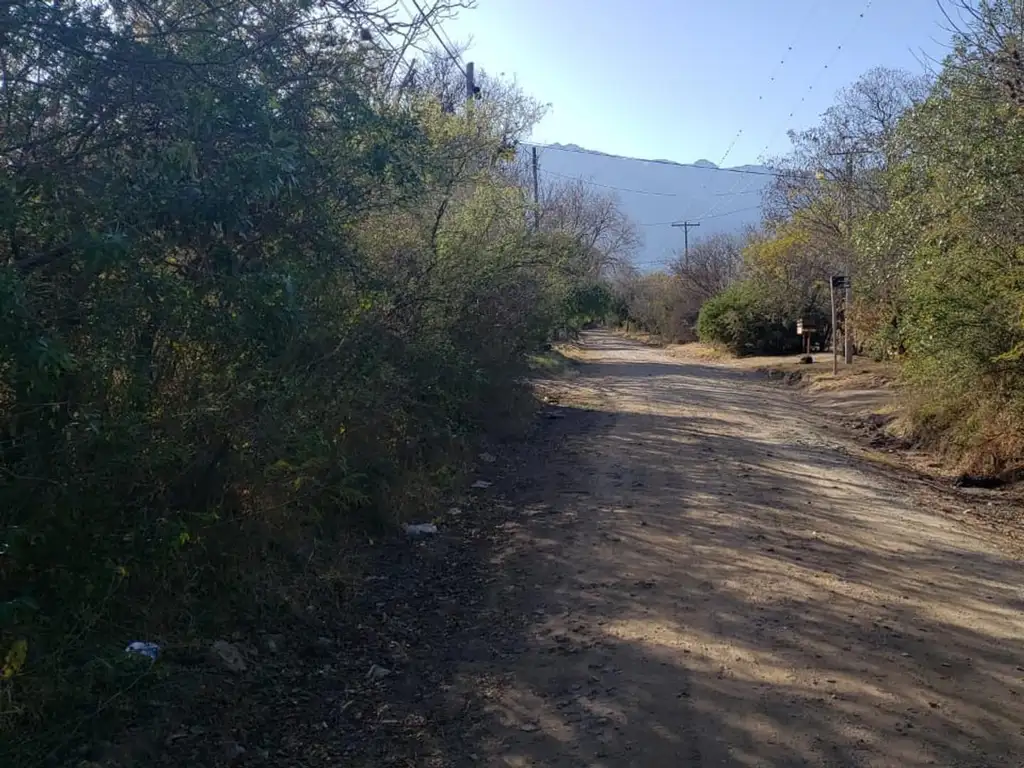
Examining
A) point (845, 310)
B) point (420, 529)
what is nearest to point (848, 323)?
point (845, 310)

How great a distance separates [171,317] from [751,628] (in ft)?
14.2

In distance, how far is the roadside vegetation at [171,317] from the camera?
180 inches

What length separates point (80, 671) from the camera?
4547 millimetres

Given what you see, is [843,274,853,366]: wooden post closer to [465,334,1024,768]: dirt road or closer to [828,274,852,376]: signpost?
[828,274,852,376]: signpost

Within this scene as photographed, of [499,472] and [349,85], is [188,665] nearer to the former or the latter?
[349,85]

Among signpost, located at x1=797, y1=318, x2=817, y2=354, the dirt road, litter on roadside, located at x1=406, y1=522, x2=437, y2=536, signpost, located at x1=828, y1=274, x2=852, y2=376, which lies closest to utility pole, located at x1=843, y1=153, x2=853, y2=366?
signpost, located at x1=828, y1=274, x2=852, y2=376

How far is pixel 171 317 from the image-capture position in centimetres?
536

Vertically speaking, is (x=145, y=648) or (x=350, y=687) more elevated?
(x=145, y=648)

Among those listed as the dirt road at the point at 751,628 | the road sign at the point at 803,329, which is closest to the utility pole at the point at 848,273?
the road sign at the point at 803,329

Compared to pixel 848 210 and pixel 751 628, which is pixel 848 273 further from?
pixel 751 628

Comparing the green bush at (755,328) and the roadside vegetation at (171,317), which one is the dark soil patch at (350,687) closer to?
the roadside vegetation at (171,317)

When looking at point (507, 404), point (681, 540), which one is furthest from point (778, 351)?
point (681, 540)

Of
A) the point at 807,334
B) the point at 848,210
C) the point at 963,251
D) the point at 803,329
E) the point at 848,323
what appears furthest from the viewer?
the point at 807,334

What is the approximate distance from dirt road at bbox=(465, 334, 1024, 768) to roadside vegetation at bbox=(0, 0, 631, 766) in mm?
2035
